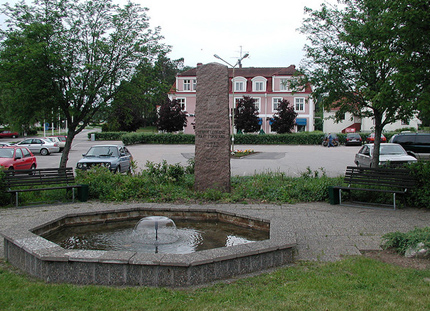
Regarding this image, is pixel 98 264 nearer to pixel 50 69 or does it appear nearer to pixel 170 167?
pixel 170 167

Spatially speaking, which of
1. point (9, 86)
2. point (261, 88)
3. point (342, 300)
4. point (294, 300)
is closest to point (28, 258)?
point (294, 300)

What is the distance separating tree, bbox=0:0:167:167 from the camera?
11.9m

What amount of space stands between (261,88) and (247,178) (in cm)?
5249

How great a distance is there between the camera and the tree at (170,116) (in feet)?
189

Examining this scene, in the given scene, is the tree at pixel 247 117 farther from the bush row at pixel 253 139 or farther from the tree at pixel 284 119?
the bush row at pixel 253 139

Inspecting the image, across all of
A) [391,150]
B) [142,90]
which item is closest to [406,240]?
[142,90]

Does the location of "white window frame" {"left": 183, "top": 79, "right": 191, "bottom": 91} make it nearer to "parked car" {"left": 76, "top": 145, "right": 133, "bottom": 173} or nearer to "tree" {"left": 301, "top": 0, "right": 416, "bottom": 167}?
"parked car" {"left": 76, "top": 145, "right": 133, "bottom": 173}

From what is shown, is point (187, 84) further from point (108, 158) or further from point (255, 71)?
point (108, 158)

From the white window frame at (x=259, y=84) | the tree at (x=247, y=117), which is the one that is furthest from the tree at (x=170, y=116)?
the white window frame at (x=259, y=84)

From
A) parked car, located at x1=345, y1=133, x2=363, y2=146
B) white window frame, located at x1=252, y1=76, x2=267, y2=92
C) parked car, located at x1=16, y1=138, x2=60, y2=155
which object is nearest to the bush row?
parked car, located at x1=345, y1=133, x2=363, y2=146

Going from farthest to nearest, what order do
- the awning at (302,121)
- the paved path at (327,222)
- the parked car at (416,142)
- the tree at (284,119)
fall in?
the awning at (302,121) < the tree at (284,119) < the parked car at (416,142) < the paved path at (327,222)

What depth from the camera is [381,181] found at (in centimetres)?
1017

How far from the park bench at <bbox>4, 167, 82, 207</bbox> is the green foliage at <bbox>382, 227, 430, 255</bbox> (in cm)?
776

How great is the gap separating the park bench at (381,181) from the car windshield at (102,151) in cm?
1062
